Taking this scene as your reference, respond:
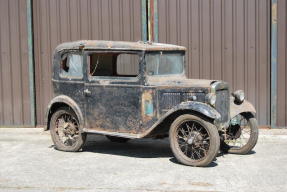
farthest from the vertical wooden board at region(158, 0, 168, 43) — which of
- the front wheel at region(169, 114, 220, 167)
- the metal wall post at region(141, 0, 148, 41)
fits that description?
the front wheel at region(169, 114, 220, 167)

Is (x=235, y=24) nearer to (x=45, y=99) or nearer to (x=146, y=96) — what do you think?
(x=146, y=96)

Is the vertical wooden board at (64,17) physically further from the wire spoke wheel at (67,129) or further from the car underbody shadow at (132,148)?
the wire spoke wheel at (67,129)

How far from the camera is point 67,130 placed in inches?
340

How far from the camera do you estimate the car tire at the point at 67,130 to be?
8461 mm

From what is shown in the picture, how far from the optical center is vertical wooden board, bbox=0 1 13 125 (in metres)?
10.9

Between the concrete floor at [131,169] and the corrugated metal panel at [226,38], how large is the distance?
1463 millimetres

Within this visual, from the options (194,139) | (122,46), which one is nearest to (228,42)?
(122,46)

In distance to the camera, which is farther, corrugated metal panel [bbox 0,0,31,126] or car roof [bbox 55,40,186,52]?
corrugated metal panel [bbox 0,0,31,126]

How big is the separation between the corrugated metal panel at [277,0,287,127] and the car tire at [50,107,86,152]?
422 centimetres

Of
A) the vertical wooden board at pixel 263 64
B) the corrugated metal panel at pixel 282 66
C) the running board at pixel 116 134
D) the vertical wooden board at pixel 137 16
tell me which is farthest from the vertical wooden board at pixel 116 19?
the corrugated metal panel at pixel 282 66

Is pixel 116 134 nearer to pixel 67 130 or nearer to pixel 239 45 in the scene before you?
pixel 67 130

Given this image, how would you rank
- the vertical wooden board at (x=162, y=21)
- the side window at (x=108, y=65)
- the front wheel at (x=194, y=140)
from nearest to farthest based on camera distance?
the front wheel at (x=194, y=140), the side window at (x=108, y=65), the vertical wooden board at (x=162, y=21)

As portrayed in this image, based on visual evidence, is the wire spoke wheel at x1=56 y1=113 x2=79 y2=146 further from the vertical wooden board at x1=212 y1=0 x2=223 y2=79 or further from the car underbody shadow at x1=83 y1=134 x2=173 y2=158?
the vertical wooden board at x1=212 y1=0 x2=223 y2=79

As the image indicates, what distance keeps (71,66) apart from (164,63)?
1.61 metres
